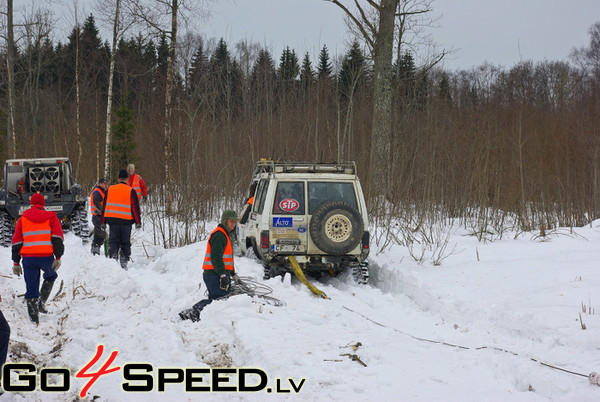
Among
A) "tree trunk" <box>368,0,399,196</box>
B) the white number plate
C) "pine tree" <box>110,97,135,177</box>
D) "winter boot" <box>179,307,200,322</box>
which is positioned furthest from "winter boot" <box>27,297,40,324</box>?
"pine tree" <box>110,97,135,177</box>

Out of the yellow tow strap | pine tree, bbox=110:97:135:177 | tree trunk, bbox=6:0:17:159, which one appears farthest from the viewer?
pine tree, bbox=110:97:135:177

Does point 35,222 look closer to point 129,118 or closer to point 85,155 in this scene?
point 129,118

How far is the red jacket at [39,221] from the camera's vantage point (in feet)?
24.0

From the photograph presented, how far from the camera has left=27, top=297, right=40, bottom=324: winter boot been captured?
6.80m

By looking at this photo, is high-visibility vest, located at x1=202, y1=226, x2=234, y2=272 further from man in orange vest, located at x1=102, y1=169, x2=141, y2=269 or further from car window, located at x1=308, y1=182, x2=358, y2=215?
man in orange vest, located at x1=102, y1=169, x2=141, y2=269

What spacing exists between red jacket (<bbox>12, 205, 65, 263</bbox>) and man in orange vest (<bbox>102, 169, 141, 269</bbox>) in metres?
3.31

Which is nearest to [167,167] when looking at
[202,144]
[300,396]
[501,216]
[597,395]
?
[202,144]

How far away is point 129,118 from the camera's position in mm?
25641

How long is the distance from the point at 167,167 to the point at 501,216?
382 inches

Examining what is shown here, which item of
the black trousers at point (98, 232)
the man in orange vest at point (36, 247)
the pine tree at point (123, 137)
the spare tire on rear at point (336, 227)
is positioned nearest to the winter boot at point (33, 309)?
the man in orange vest at point (36, 247)

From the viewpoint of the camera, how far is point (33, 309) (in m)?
6.93

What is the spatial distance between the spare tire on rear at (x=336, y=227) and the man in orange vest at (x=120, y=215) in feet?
13.9

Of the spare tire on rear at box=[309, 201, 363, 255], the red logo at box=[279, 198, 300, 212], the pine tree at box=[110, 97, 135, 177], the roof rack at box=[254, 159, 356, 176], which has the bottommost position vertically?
the spare tire on rear at box=[309, 201, 363, 255]

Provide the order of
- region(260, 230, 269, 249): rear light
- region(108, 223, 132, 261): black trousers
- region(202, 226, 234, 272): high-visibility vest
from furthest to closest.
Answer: region(108, 223, 132, 261): black trousers → region(260, 230, 269, 249): rear light → region(202, 226, 234, 272): high-visibility vest
